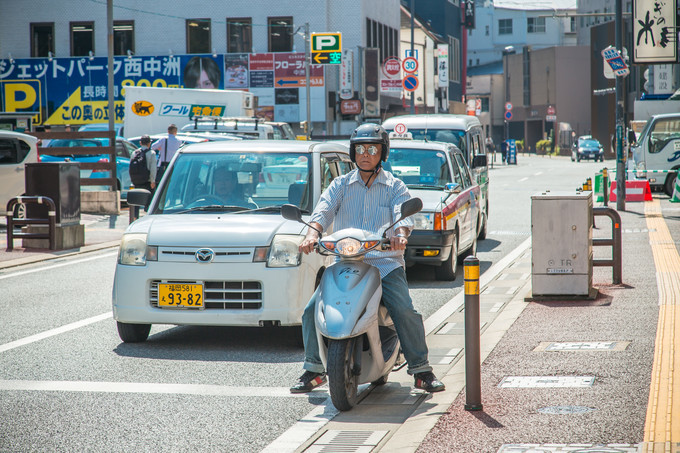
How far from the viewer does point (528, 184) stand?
36.2m

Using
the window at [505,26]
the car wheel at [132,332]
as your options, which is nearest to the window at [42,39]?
the car wheel at [132,332]

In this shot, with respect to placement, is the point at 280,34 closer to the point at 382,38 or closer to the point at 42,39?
the point at 382,38

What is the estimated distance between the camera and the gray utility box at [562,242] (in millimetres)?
10219

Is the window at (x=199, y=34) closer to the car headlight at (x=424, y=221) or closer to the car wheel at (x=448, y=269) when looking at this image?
the car wheel at (x=448, y=269)

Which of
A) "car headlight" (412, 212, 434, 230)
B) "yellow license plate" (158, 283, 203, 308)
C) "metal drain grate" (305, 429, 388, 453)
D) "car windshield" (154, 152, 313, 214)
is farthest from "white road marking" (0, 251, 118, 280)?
"metal drain grate" (305, 429, 388, 453)

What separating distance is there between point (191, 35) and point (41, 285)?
36823 mm

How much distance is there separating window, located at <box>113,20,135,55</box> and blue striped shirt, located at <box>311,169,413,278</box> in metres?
43.3

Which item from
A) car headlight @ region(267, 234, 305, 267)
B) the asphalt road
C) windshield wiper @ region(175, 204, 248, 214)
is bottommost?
the asphalt road

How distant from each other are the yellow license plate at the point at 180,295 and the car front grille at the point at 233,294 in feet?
0.15

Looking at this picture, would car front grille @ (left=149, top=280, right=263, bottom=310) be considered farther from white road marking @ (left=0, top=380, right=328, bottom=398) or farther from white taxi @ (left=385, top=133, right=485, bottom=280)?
white taxi @ (left=385, top=133, right=485, bottom=280)

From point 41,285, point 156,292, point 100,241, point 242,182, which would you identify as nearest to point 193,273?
point 156,292

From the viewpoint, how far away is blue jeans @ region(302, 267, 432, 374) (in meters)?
6.33

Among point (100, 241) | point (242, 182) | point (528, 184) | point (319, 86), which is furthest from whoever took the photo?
point (319, 86)

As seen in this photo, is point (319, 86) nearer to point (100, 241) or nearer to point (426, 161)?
point (100, 241)
